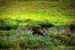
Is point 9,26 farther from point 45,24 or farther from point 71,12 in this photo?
point 71,12

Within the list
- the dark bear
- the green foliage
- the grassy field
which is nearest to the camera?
the grassy field

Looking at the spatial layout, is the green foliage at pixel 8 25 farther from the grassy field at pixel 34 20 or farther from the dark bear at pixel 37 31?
the dark bear at pixel 37 31

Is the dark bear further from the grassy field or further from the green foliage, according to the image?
the green foliage

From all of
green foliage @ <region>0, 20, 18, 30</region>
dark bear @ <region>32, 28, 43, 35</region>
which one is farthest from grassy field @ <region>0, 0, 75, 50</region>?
dark bear @ <region>32, 28, 43, 35</region>

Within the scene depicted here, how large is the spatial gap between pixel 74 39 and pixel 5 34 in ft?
13.0

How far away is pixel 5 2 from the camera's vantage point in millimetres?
20453

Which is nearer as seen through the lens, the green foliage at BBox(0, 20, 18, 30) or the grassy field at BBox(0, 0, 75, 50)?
the grassy field at BBox(0, 0, 75, 50)

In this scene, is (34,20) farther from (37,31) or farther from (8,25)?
(8,25)

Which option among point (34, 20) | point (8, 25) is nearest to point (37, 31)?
point (34, 20)

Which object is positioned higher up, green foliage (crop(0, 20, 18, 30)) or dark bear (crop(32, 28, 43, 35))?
green foliage (crop(0, 20, 18, 30))

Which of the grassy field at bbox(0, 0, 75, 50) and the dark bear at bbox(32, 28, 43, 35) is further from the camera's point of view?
the dark bear at bbox(32, 28, 43, 35)

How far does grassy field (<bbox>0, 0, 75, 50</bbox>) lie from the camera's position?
1744 cm

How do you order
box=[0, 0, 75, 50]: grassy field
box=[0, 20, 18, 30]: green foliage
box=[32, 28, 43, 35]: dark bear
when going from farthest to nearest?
box=[0, 20, 18, 30]: green foliage
box=[32, 28, 43, 35]: dark bear
box=[0, 0, 75, 50]: grassy field

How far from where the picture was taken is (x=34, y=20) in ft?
65.6
